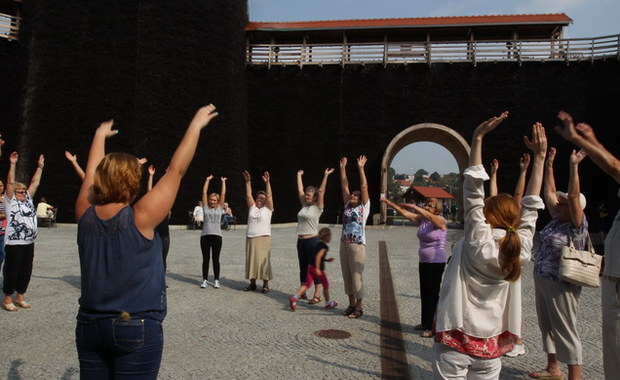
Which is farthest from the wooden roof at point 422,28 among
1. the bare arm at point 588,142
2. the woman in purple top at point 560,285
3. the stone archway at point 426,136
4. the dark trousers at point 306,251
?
the bare arm at point 588,142

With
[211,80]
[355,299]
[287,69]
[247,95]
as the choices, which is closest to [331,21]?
[287,69]

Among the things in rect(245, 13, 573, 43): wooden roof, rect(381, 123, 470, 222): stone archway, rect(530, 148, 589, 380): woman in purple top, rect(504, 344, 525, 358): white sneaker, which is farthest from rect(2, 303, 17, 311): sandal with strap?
rect(245, 13, 573, 43): wooden roof

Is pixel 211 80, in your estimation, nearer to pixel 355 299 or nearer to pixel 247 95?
pixel 247 95

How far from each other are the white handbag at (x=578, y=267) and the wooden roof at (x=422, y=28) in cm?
2226

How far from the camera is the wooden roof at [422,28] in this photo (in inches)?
940

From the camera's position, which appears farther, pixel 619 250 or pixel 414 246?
pixel 414 246

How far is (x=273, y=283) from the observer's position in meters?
8.66

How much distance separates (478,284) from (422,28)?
23.9m

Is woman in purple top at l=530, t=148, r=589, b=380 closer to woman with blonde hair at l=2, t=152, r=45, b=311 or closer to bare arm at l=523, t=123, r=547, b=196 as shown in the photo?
bare arm at l=523, t=123, r=547, b=196

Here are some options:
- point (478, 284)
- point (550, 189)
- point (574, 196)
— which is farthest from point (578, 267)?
point (478, 284)

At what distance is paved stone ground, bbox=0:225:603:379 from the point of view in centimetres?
435

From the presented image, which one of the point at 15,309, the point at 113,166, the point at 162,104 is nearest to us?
the point at 113,166

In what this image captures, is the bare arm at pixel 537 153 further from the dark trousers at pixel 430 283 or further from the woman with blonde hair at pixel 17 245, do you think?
the woman with blonde hair at pixel 17 245

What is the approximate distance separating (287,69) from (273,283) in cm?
1772
